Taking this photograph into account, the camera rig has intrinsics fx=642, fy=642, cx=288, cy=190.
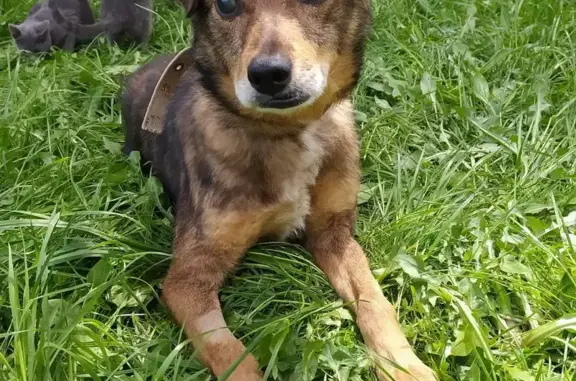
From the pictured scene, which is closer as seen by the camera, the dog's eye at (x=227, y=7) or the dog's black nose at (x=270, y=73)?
the dog's black nose at (x=270, y=73)

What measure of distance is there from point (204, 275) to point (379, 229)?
2.81 feet

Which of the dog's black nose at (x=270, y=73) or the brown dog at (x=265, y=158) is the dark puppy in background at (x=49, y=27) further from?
the dog's black nose at (x=270, y=73)

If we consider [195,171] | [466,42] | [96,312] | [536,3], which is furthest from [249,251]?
[536,3]

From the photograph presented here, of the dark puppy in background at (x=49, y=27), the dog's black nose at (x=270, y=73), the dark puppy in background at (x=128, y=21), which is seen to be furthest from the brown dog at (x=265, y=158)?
the dark puppy in background at (x=49, y=27)

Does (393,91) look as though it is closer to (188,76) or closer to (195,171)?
(188,76)

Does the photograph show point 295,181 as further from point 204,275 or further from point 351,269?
point 204,275

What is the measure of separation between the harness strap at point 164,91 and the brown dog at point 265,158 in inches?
1.9

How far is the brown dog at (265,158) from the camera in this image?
2234 millimetres

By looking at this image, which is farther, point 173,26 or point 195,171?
point 173,26

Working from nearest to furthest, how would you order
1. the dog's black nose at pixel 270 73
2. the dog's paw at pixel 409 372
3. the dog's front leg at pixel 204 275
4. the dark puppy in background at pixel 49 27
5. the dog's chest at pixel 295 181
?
the dog's black nose at pixel 270 73, the dog's paw at pixel 409 372, the dog's front leg at pixel 204 275, the dog's chest at pixel 295 181, the dark puppy in background at pixel 49 27

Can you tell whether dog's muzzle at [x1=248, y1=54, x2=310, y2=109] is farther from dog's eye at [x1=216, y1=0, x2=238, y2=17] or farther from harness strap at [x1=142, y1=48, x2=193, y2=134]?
harness strap at [x1=142, y1=48, x2=193, y2=134]

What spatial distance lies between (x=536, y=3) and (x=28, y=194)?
11.3ft

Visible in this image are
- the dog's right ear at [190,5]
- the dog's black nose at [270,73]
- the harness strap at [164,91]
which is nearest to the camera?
the dog's black nose at [270,73]

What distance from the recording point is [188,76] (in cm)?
299
